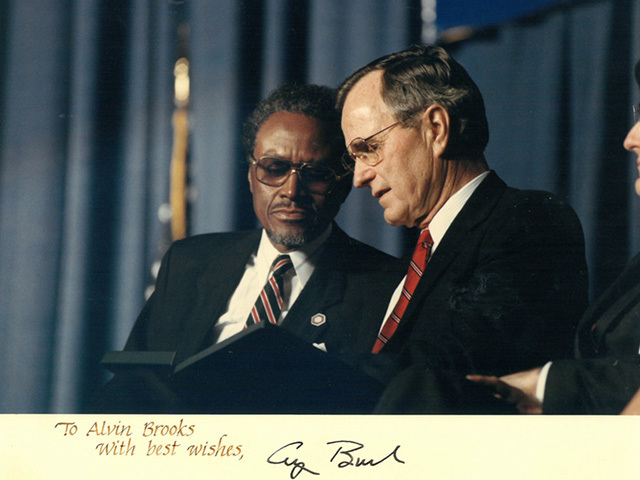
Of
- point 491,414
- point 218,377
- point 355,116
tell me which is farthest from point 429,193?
point 218,377

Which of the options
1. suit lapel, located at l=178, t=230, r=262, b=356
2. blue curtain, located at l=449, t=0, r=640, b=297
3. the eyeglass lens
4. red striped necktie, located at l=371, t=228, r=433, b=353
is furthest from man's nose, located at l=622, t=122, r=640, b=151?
suit lapel, located at l=178, t=230, r=262, b=356

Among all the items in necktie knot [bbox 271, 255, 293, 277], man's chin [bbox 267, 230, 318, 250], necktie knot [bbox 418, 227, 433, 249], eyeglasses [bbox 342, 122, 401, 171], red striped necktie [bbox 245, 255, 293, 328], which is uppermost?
eyeglasses [bbox 342, 122, 401, 171]

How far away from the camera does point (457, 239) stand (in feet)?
5.16

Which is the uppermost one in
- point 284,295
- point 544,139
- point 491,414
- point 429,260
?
point 544,139

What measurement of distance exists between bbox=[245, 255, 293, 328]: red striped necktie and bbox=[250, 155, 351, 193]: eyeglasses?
0.23 m

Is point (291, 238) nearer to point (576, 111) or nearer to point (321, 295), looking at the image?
point (321, 295)

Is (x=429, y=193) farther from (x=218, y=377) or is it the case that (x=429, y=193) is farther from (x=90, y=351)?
(x=90, y=351)

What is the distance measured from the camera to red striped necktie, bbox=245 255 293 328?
5.54 ft

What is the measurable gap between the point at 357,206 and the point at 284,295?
0.33 m

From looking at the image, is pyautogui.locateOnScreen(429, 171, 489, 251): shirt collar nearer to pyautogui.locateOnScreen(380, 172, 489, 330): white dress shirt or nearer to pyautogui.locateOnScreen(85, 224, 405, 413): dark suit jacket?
pyautogui.locateOnScreen(380, 172, 489, 330): white dress shirt

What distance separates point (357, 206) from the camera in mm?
1682

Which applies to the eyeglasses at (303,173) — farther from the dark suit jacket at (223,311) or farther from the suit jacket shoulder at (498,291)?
the suit jacket shoulder at (498,291)

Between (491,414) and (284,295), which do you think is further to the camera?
(284,295)
